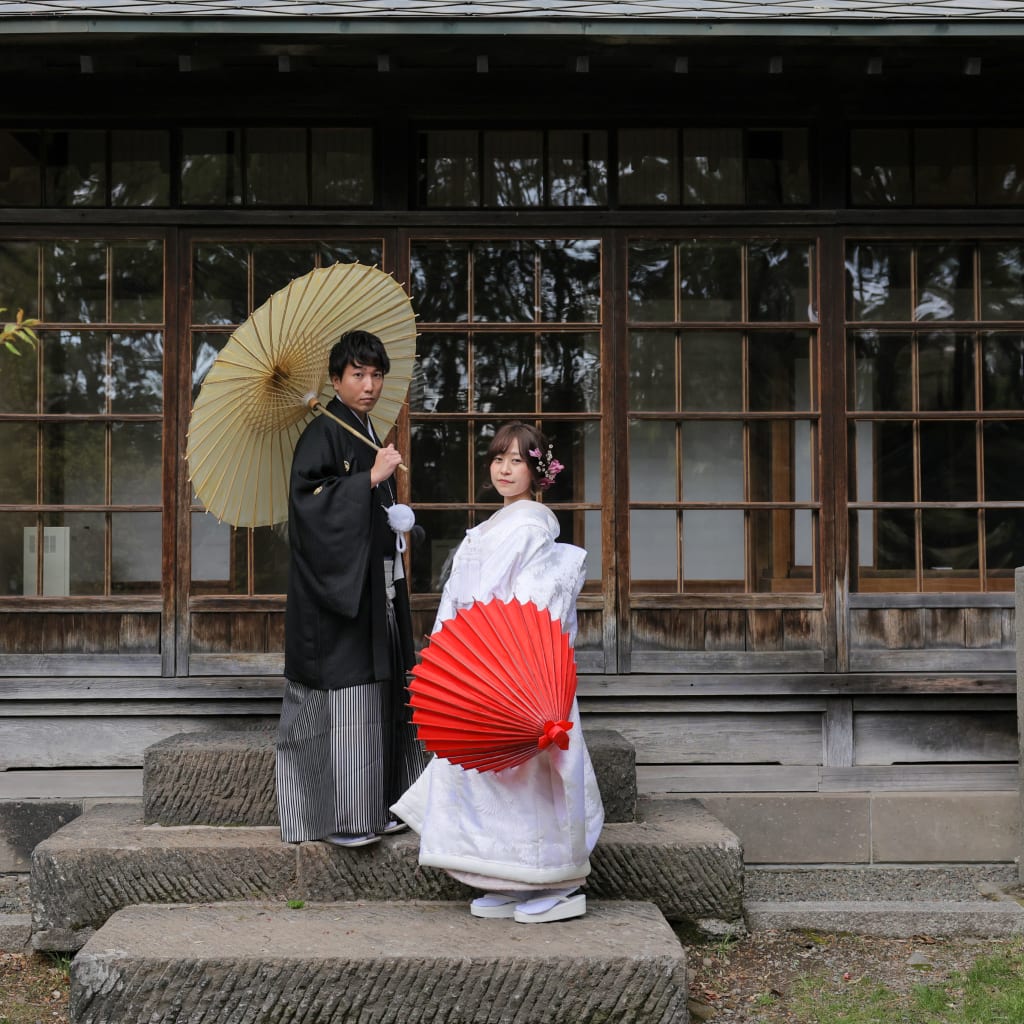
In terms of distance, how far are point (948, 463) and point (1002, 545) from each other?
1.65ft

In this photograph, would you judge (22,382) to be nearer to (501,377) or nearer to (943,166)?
(501,377)

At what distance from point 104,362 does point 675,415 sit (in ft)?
9.52

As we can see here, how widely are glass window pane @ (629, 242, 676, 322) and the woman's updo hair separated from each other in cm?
188

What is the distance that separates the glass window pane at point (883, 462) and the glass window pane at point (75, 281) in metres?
3.92

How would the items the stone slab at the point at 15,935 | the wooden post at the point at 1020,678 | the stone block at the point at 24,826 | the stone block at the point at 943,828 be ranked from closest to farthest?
the stone slab at the point at 15,935
the wooden post at the point at 1020,678
the stone block at the point at 24,826
the stone block at the point at 943,828

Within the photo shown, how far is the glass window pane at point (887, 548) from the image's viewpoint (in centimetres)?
570

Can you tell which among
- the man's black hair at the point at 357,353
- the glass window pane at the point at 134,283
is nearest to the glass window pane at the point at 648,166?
the man's black hair at the point at 357,353

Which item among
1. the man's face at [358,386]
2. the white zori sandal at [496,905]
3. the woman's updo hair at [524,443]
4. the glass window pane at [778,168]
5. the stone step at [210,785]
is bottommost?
the white zori sandal at [496,905]

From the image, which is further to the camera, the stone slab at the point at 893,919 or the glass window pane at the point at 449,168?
A: the glass window pane at the point at 449,168

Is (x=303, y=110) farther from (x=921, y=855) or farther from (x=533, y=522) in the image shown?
(x=921, y=855)

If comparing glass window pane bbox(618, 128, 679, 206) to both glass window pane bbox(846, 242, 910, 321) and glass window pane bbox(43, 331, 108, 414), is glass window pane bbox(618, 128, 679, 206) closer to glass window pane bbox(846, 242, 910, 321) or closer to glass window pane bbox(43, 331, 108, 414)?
glass window pane bbox(846, 242, 910, 321)

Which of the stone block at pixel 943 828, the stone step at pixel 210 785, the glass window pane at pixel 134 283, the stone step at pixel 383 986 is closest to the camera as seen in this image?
the stone step at pixel 383 986

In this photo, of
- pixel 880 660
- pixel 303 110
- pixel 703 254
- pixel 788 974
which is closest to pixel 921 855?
pixel 880 660

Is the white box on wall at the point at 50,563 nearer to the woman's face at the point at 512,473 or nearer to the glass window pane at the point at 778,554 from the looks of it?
the woman's face at the point at 512,473
